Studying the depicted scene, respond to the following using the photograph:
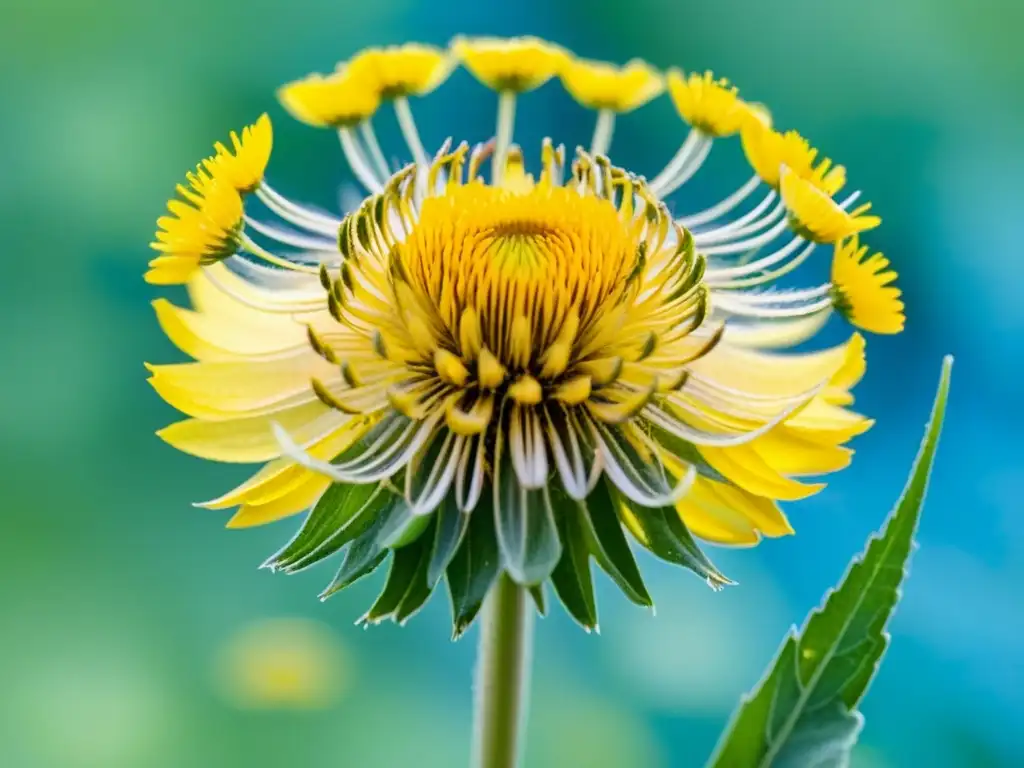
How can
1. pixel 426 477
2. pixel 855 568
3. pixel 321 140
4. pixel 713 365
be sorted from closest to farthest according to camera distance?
pixel 855 568, pixel 426 477, pixel 713 365, pixel 321 140

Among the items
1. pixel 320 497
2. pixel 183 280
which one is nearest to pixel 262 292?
pixel 183 280

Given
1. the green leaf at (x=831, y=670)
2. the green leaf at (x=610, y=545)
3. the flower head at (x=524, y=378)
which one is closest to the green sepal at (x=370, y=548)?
the flower head at (x=524, y=378)

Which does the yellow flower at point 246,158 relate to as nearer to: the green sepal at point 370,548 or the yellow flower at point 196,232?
the yellow flower at point 196,232

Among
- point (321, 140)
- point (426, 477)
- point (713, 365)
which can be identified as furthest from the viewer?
point (321, 140)

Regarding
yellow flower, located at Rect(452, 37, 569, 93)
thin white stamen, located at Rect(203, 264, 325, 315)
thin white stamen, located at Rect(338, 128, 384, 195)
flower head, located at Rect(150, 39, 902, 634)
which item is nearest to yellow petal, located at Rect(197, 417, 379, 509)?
flower head, located at Rect(150, 39, 902, 634)

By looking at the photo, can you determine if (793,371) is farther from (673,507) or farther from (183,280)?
(183,280)

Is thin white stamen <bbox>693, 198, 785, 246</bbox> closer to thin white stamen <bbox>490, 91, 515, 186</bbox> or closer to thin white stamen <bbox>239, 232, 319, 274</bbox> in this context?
thin white stamen <bbox>490, 91, 515, 186</bbox>
